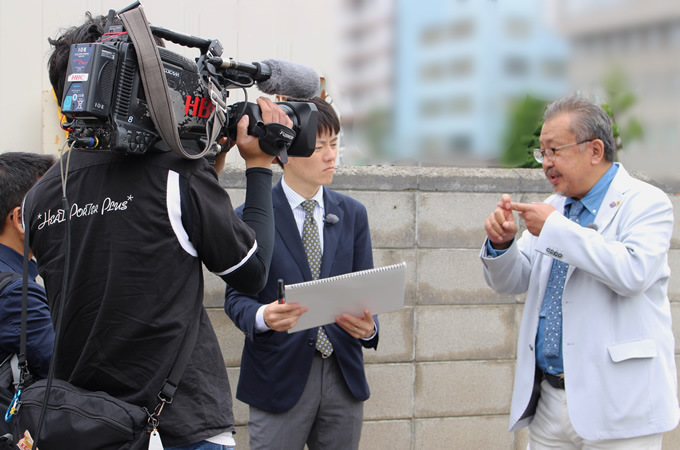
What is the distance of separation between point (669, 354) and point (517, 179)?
1.63 m

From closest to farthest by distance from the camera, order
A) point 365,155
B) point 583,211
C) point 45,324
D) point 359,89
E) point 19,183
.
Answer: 1. point 45,324
2. point 19,183
3. point 583,211
4. point 359,89
5. point 365,155

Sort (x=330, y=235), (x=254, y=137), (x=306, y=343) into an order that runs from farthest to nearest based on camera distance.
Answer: (x=330, y=235), (x=306, y=343), (x=254, y=137)

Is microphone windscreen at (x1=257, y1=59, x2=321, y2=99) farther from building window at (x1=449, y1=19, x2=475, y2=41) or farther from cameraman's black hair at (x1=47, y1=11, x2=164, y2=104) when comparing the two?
building window at (x1=449, y1=19, x2=475, y2=41)

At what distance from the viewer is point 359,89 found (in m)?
3.65

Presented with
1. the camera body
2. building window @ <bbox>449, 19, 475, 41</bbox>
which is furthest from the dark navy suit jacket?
building window @ <bbox>449, 19, 475, 41</bbox>

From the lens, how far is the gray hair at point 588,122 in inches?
99.6

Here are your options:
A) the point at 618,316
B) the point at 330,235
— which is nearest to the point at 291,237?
the point at 330,235

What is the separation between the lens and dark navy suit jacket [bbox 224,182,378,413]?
2682 millimetres

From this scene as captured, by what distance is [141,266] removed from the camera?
164 centimetres

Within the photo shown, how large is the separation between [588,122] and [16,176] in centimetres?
213

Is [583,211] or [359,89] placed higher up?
[359,89]

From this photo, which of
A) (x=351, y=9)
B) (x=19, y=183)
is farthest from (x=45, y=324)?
(x=351, y=9)

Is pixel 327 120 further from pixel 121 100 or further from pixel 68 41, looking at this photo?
pixel 121 100

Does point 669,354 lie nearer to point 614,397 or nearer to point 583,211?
point 614,397
